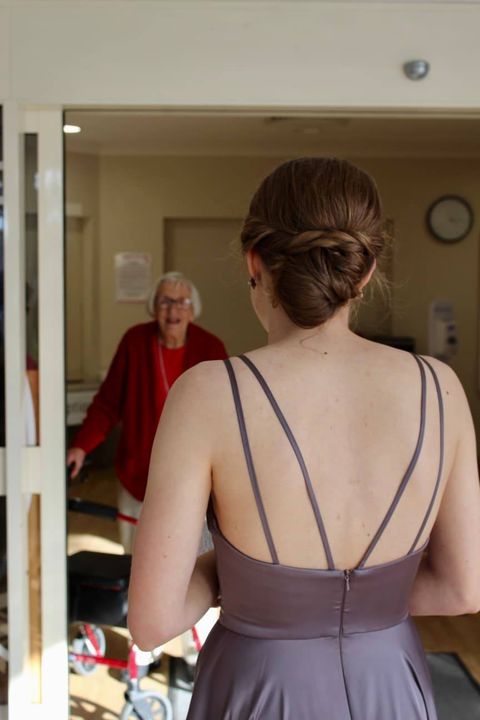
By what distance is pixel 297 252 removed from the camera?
105 cm

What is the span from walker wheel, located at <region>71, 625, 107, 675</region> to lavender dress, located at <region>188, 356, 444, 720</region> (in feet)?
7.89

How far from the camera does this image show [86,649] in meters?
3.56

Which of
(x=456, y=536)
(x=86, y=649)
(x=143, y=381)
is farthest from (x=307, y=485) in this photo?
(x=86, y=649)

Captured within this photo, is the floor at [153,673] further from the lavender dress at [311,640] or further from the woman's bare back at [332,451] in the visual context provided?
the woman's bare back at [332,451]

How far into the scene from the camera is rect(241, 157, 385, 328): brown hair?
104cm

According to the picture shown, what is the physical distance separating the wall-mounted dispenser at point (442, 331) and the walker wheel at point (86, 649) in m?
4.56

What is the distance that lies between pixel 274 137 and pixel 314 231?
18.7 ft

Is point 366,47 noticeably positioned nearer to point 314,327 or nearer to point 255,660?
point 314,327

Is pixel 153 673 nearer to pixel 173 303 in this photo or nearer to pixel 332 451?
pixel 173 303

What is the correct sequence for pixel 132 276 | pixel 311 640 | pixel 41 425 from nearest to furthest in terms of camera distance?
1. pixel 311 640
2. pixel 41 425
3. pixel 132 276

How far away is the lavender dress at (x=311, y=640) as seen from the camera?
1112 millimetres

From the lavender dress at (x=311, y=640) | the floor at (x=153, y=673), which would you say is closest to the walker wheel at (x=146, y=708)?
the floor at (x=153, y=673)

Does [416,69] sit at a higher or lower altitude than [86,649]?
higher

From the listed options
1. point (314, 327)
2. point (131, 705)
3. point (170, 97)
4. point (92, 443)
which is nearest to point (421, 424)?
point (314, 327)
